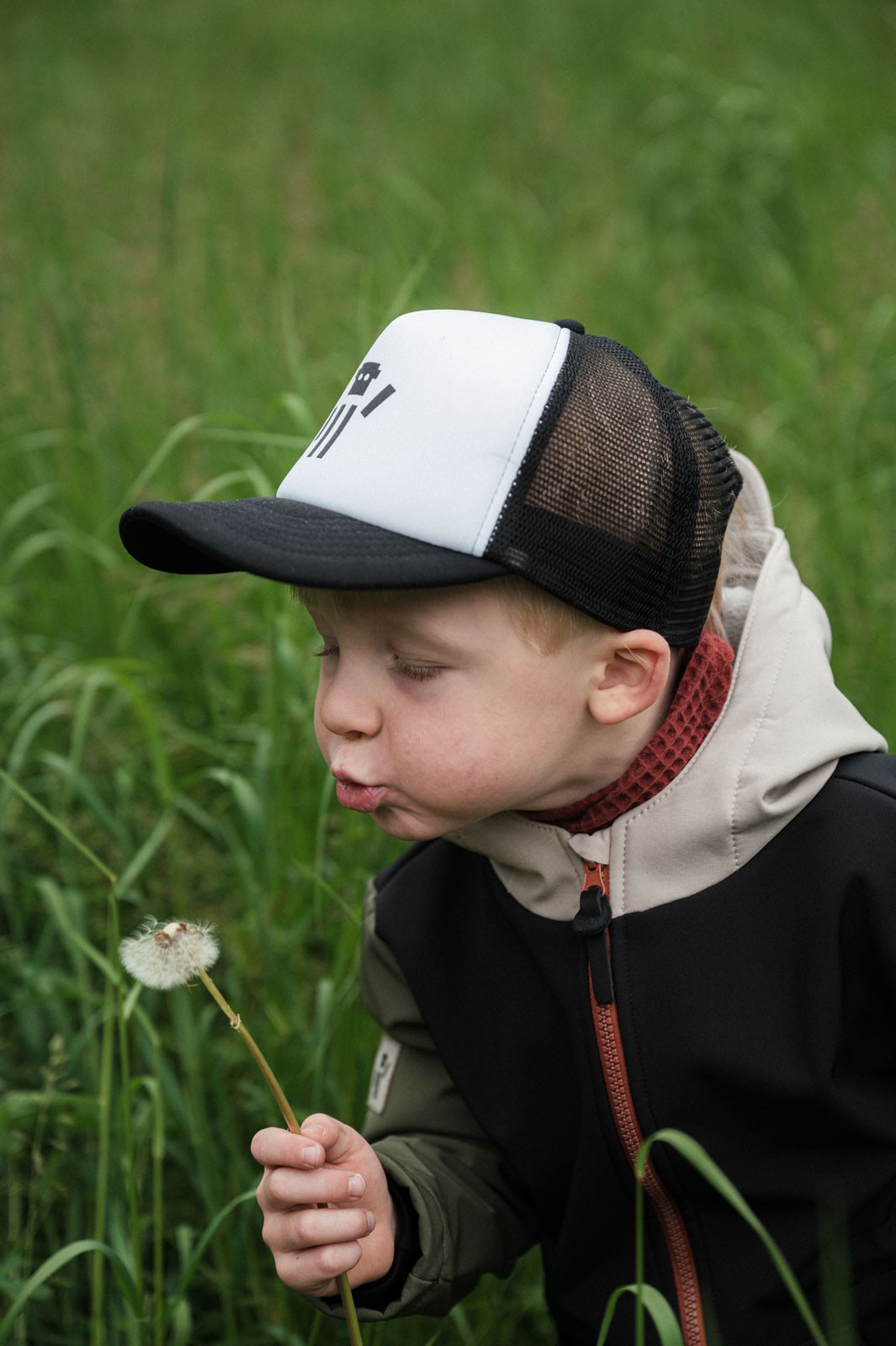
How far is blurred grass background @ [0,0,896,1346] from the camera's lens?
5.64 feet

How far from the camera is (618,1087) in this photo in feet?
4.25

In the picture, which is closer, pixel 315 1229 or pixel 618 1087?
pixel 315 1229

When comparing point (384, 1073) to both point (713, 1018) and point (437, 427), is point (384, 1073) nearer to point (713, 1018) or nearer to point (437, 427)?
point (713, 1018)

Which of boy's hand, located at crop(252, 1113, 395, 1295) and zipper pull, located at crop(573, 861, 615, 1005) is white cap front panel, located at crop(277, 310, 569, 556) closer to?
zipper pull, located at crop(573, 861, 615, 1005)

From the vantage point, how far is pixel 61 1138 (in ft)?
5.65

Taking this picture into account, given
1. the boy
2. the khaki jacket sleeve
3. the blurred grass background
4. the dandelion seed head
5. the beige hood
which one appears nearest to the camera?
the dandelion seed head

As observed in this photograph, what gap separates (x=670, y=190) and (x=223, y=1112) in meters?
3.40

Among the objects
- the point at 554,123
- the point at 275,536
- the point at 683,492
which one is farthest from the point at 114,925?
the point at 554,123

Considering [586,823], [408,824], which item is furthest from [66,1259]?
[586,823]

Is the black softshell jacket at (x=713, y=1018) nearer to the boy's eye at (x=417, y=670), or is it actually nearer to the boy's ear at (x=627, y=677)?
the boy's ear at (x=627, y=677)

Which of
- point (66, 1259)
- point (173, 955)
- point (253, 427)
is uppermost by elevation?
point (253, 427)

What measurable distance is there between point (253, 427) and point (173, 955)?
1.06 m

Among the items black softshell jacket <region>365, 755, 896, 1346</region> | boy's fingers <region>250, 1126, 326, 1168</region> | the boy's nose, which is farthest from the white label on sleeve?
the boy's nose

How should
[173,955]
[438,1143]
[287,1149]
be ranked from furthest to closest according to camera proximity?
[438,1143] < [287,1149] < [173,955]
